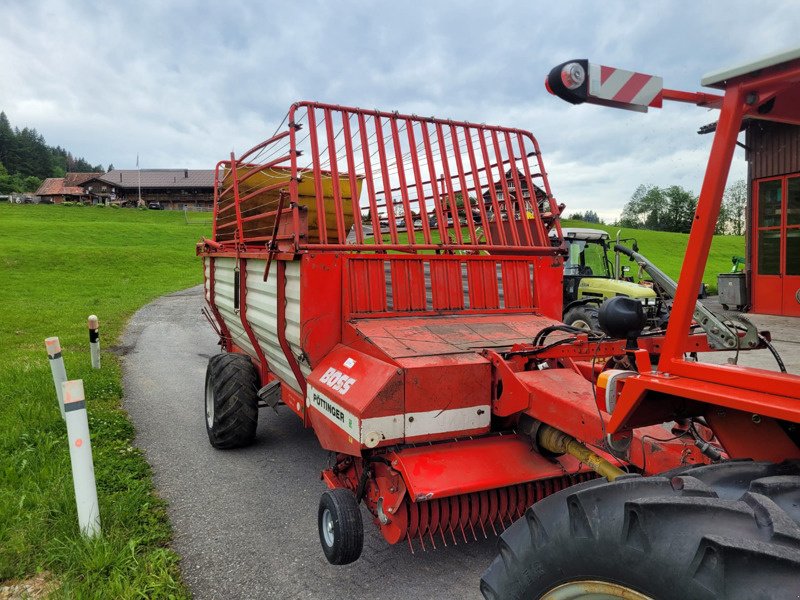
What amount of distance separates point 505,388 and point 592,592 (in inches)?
58.1

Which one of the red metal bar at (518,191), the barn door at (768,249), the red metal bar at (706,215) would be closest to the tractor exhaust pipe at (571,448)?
the red metal bar at (706,215)

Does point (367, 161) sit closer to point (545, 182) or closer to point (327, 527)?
point (545, 182)

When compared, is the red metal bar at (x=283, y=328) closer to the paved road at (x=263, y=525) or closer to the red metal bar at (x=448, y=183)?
the paved road at (x=263, y=525)

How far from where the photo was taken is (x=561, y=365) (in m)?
3.40

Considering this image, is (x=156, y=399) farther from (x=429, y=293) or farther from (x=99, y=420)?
(x=429, y=293)

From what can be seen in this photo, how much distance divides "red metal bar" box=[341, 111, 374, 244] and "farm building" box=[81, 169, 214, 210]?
3267 inches

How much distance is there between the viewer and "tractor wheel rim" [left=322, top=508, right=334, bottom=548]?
10.0ft

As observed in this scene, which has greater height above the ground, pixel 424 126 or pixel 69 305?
pixel 424 126

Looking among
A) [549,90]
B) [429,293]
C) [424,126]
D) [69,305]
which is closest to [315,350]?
[429,293]

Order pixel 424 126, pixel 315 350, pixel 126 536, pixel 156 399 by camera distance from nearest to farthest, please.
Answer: pixel 126 536
pixel 315 350
pixel 424 126
pixel 156 399

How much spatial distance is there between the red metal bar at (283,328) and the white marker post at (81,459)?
1.27 meters

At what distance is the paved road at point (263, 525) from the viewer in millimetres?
3021

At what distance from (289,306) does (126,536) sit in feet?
5.59

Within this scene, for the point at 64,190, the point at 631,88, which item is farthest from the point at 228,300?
the point at 64,190
